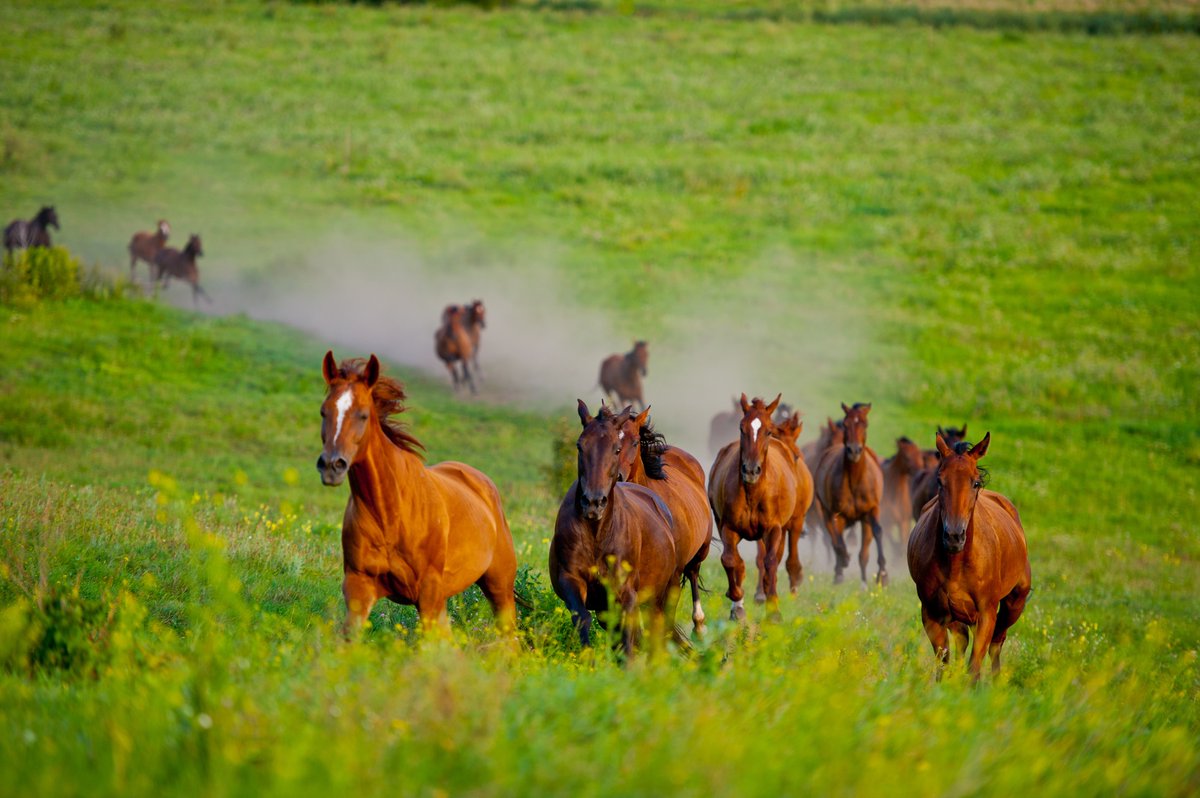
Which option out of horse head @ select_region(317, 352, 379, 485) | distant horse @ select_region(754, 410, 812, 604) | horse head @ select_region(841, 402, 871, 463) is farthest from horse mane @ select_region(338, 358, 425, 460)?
horse head @ select_region(841, 402, 871, 463)

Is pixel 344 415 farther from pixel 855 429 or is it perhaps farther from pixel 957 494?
pixel 855 429

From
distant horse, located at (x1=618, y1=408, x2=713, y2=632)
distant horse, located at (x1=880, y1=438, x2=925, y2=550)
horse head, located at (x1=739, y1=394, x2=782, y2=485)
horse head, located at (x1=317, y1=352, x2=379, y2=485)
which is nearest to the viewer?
horse head, located at (x1=317, y1=352, x2=379, y2=485)

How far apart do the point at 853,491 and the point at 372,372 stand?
11.1 meters

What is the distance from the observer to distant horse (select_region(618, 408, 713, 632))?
33.1 feet

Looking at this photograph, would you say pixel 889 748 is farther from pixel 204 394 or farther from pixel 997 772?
pixel 204 394

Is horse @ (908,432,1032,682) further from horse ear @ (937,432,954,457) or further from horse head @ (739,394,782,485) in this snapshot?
horse head @ (739,394,782,485)

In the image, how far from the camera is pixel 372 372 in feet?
24.2

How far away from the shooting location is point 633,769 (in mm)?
4582

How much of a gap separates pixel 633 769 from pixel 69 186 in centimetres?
4150

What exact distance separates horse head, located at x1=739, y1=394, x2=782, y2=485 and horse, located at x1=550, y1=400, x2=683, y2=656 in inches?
112

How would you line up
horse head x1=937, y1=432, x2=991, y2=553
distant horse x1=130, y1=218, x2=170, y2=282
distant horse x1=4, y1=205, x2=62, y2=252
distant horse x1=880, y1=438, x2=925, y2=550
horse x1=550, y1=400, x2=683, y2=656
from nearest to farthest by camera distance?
horse x1=550, y1=400, x2=683, y2=656 → horse head x1=937, y1=432, x2=991, y2=553 → distant horse x1=880, y1=438, x2=925, y2=550 → distant horse x1=4, y1=205, x2=62, y2=252 → distant horse x1=130, y1=218, x2=170, y2=282

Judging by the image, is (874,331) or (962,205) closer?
(874,331)

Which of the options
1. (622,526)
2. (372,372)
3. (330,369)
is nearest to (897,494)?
(622,526)

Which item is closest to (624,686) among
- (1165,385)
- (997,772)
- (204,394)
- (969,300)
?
(997,772)
